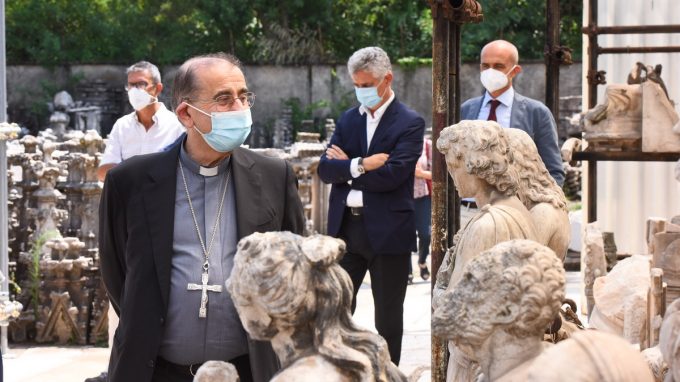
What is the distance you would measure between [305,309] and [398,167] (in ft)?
13.7

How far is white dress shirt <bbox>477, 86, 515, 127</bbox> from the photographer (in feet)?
22.4

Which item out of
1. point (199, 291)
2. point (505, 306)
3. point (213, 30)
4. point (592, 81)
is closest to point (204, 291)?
point (199, 291)

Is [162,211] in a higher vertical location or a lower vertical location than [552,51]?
lower

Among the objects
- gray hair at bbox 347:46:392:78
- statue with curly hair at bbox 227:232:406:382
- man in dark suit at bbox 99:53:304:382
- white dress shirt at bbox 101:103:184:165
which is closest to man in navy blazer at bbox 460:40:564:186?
gray hair at bbox 347:46:392:78

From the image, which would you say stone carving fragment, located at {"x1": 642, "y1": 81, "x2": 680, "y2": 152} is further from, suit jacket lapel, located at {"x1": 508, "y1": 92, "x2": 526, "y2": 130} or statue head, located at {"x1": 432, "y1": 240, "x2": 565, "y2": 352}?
statue head, located at {"x1": 432, "y1": 240, "x2": 565, "y2": 352}

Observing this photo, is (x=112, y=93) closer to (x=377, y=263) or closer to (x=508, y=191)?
(x=377, y=263)

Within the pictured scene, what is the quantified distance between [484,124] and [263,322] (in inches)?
71.7

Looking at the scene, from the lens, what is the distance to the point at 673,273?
4.78 meters

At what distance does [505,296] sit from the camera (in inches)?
97.0

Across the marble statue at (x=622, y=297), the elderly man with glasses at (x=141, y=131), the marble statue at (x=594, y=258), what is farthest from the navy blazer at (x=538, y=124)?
the elderly man with glasses at (x=141, y=131)

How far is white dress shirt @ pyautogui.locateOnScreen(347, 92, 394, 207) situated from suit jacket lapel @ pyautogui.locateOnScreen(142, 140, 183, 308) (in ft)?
8.95

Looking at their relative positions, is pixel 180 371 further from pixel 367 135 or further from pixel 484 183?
pixel 367 135

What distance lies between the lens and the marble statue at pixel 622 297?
5059 mm

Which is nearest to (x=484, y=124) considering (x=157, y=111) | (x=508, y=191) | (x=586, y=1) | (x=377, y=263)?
(x=508, y=191)
